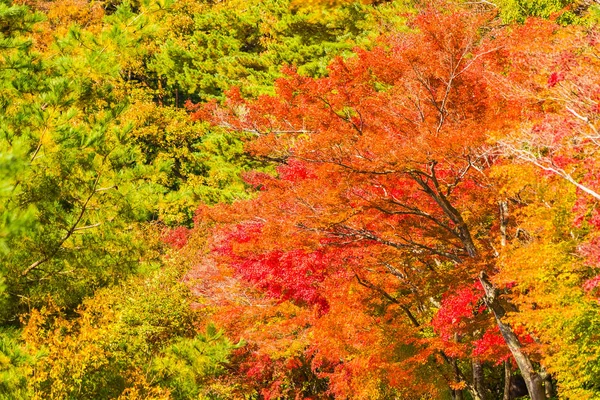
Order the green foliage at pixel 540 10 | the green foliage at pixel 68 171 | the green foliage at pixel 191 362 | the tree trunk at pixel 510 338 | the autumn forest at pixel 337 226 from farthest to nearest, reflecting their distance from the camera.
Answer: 1. the green foliage at pixel 540 10
2. the tree trunk at pixel 510 338
3. the green foliage at pixel 191 362
4. the autumn forest at pixel 337 226
5. the green foliage at pixel 68 171

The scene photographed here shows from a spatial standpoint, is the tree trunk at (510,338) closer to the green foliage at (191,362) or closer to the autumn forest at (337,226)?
the autumn forest at (337,226)

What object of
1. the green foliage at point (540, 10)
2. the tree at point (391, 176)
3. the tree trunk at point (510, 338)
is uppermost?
the green foliage at point (540, 10)

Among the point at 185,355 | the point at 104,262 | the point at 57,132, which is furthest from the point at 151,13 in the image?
the point at 185,355

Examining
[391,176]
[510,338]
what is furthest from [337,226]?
[510,338]

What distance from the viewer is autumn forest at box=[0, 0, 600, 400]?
687cm

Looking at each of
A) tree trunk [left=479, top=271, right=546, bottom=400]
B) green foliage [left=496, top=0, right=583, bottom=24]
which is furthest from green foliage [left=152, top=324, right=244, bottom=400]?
green foliage [left=496, top=0, right=583, bottom=24]

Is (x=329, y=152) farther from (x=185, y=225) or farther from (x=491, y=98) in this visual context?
(x=185, y=225)

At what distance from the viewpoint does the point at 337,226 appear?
9.79 metres

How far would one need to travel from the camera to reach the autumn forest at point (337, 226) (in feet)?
22.5

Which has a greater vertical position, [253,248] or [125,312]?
[253,248]

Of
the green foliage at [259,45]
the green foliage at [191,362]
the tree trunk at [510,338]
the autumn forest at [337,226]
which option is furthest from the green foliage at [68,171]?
the green foliage at [259,45]

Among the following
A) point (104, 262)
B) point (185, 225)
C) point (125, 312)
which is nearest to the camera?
point (104, 262)

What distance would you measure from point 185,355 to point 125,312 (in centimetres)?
592

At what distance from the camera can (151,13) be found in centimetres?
732
